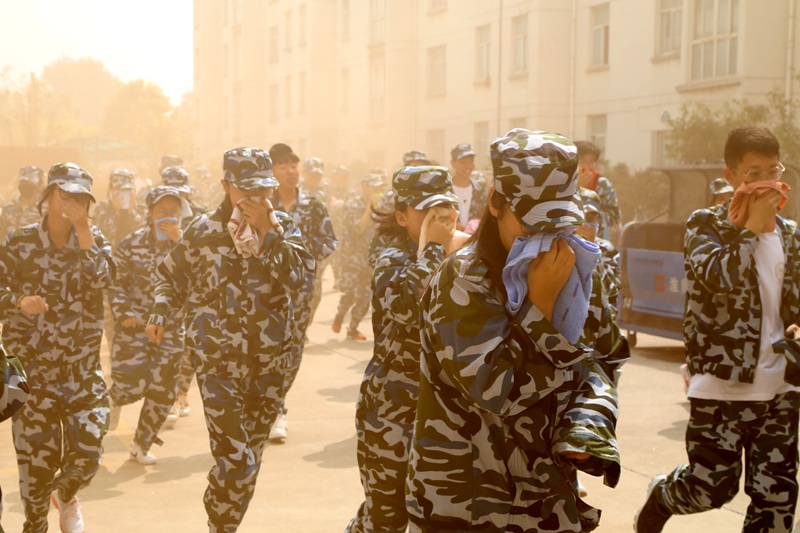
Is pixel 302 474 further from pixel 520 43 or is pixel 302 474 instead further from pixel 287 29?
pixel 287 29

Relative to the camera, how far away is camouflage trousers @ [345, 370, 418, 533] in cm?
493

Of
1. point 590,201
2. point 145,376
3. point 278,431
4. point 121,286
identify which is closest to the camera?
point 590,201

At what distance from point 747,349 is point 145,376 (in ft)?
15.4

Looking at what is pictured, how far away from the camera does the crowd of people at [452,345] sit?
3143 millimetres

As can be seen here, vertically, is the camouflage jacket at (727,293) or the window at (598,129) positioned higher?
the window at (598,129)

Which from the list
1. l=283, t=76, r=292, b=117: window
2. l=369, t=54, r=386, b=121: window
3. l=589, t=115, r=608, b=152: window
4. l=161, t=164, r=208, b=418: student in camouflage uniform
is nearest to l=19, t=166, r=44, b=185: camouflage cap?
l=161, t=164, r=208, b=418: student in camouflage uniform

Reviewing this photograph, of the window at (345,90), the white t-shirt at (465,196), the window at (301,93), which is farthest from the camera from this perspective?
the window at (301,93)

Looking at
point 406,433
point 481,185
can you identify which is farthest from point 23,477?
point 481,185

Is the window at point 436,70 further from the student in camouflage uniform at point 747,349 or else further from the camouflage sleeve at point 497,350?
the camouflage sleeve at point 497,350

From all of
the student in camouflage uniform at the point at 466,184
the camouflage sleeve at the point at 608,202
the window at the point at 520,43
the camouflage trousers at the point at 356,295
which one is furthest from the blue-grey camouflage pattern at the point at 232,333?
the window at the point at 520,43

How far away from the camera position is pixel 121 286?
854 centimetres

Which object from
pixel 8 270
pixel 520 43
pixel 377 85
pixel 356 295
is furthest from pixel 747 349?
pixel 377 85

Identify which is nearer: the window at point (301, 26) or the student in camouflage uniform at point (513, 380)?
the student in camouflage uniform at point (513, 380)

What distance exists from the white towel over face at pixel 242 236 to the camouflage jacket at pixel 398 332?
3.40 feet
